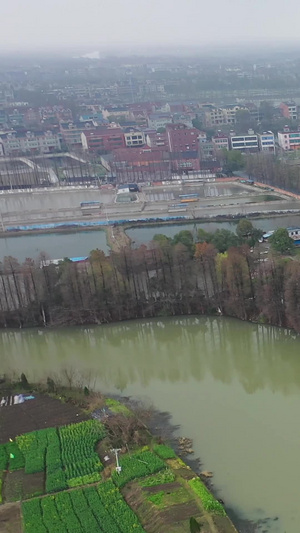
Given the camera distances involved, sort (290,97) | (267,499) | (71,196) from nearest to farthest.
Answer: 1. (267,499)
2. (71,196)
3. (290,97)

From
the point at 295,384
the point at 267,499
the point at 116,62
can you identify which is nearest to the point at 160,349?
the point at 295,384

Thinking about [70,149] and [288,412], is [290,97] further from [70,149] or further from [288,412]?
[288,412]

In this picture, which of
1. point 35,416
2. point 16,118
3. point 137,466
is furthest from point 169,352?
point 16,118

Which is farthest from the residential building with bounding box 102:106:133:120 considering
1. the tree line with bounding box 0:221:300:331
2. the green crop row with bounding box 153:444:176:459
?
the green crop row with bounding box 153:444:176:459

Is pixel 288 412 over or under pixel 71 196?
under

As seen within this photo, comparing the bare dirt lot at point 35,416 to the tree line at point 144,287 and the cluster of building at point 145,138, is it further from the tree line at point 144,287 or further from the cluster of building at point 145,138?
the cluster of building at point 145,138

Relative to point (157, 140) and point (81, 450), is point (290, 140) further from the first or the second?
point (81, 450)

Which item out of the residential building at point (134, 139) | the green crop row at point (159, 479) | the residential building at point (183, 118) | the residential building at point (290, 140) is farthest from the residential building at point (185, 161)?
the green crop row at point (159, 479)
